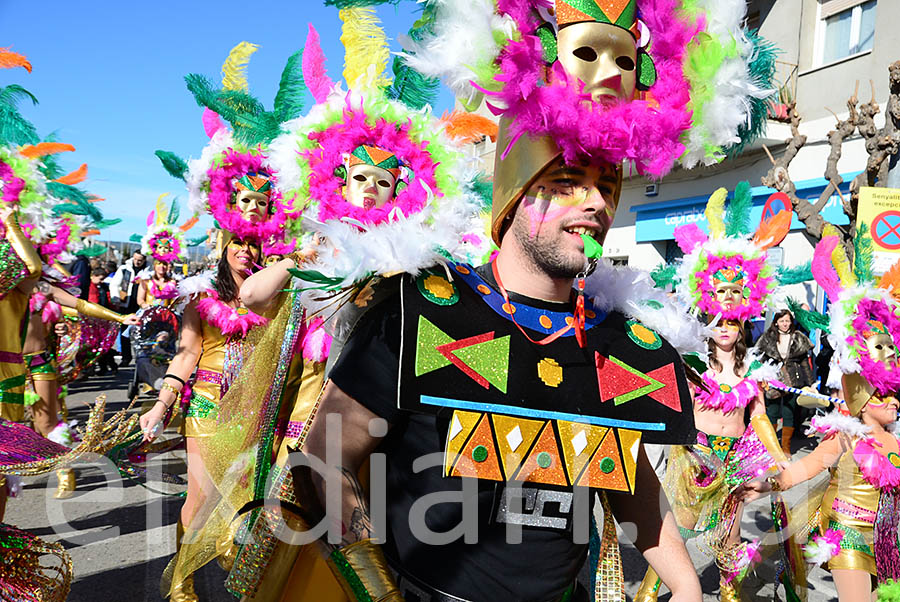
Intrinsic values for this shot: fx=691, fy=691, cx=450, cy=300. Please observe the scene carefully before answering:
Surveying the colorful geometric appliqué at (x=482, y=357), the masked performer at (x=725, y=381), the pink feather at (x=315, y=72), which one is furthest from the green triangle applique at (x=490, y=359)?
the pink feather at (x=315, y=72)

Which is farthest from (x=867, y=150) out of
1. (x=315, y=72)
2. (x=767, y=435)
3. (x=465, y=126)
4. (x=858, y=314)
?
(x=315, y=72)

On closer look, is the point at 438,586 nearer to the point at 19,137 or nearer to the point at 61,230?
the point at 19,137

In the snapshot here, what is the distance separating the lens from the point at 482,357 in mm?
1724

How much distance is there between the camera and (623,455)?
1796 millimetres

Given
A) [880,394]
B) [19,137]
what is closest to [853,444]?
[880,394]

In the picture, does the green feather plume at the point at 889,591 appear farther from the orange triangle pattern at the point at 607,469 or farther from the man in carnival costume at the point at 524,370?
the orange triangle pattern at the point at 607,469

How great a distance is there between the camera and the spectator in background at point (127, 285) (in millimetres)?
10539

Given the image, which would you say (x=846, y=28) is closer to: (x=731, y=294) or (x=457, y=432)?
(x=731, y=294)

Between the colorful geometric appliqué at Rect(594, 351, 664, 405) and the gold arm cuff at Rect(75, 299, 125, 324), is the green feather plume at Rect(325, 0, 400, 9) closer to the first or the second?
the colorful geometric appliqué at Rect(594, 351, 664, 405)

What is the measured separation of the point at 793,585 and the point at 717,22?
114 inches

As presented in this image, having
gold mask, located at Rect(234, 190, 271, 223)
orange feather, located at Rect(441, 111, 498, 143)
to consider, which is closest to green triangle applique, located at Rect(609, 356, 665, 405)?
orange feather, located at Rect(441, 111, 498, 143)

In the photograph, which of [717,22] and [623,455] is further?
[717,22]

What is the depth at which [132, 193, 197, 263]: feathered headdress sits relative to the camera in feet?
28.9

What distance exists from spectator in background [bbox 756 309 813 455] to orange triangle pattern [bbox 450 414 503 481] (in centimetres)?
759
